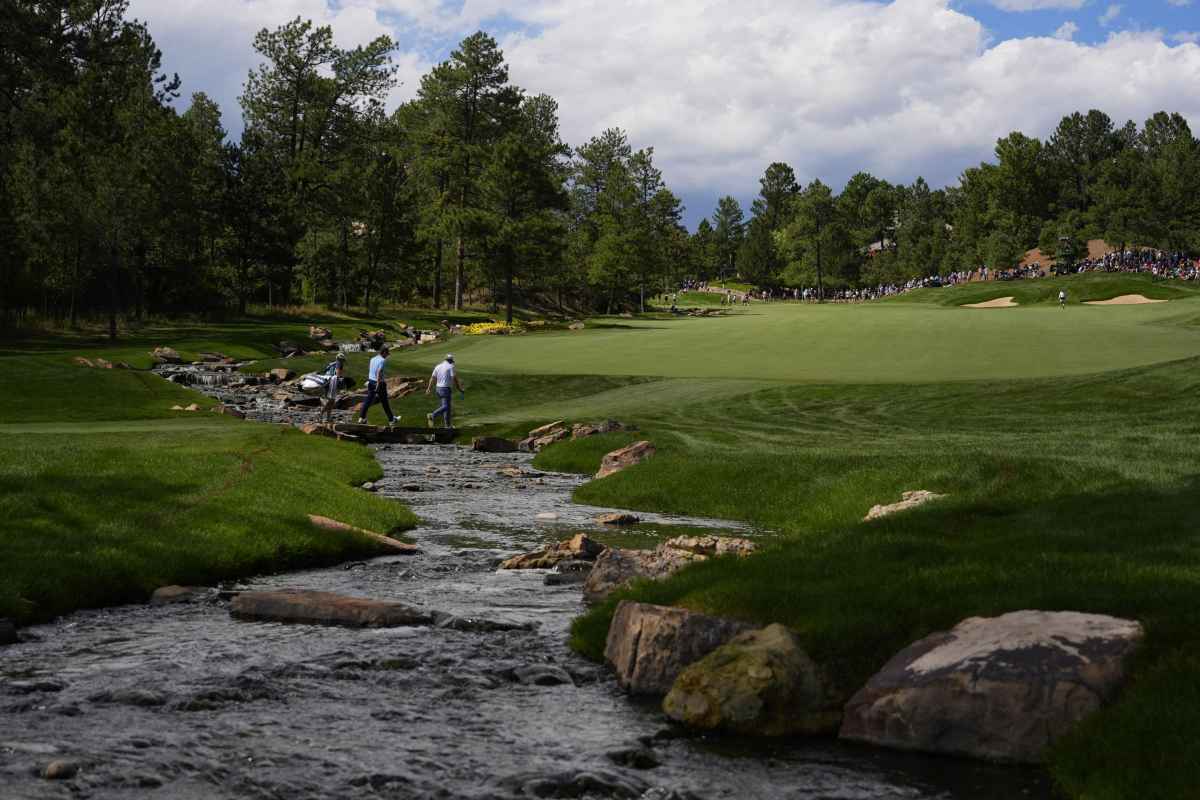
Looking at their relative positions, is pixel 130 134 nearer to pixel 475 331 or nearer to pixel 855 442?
pixel 475 331

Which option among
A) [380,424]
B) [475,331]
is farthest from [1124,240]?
[380,424]

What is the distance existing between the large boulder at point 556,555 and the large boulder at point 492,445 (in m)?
20.7

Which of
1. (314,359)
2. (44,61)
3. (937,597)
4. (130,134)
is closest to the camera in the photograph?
(937,597)

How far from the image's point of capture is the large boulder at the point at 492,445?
40719mm

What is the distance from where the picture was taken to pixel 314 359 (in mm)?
67750

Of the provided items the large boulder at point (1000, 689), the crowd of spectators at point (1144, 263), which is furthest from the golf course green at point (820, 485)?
the crowd of spectators at point (1144, 263)

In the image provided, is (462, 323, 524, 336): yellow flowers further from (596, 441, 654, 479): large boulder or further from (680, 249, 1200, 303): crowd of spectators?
(680, 249, 1200, 303): crowd of spectators

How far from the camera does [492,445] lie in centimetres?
4094

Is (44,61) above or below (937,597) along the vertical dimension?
above

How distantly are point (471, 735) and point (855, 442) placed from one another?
25.8 metres

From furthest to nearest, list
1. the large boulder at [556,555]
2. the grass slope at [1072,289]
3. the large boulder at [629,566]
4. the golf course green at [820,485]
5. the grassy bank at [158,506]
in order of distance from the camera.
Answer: the grass slope at [1072,289] < the large boulder at [556,555] < the large boulder at [629,566] < the grassy bank at [158,506] < the golf course green at [820,485]

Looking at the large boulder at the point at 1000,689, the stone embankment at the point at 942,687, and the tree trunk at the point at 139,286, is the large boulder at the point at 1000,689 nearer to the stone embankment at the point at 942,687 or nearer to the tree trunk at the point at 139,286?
the stone embankment at the point at 942,687

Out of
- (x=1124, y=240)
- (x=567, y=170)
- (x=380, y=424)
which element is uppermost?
(x=567, y=170)

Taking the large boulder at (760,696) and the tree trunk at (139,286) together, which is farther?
the tree trunk at (139,286)
